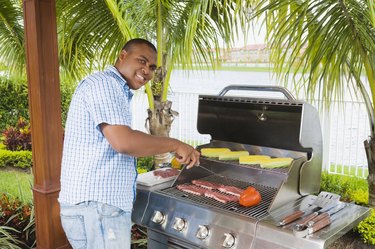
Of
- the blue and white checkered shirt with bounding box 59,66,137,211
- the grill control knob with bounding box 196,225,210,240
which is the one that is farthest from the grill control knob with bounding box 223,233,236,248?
the blue and white checkered shirt with bounding box 59,66,137,211

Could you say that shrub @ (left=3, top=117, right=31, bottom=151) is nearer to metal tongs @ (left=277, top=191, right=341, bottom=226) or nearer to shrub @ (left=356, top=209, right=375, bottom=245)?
shrub @ (left=356, top=209, right=375, bottom=245)

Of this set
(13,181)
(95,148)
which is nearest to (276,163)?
(95,148)

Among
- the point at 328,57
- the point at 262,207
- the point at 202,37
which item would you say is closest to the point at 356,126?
the point at 202,37

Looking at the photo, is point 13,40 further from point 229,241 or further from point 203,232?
point 229,241

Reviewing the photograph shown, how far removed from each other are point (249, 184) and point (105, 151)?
1.03 meters

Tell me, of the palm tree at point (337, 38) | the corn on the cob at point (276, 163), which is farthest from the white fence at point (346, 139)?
the corn on the cob at point (276, 163)

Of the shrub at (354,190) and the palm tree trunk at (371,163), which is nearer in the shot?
the palm tree trunk at (371,163)

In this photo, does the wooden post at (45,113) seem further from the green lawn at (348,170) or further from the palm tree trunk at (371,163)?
the green lawn at (348,170)

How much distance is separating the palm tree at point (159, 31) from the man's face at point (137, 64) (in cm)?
192

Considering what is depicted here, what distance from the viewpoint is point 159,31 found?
13.6 feet

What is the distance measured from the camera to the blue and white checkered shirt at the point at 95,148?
179cm

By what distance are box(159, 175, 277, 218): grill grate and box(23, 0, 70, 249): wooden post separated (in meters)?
1.09

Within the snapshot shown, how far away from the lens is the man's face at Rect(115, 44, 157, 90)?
1.96 metres

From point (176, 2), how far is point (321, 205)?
9.21ft
